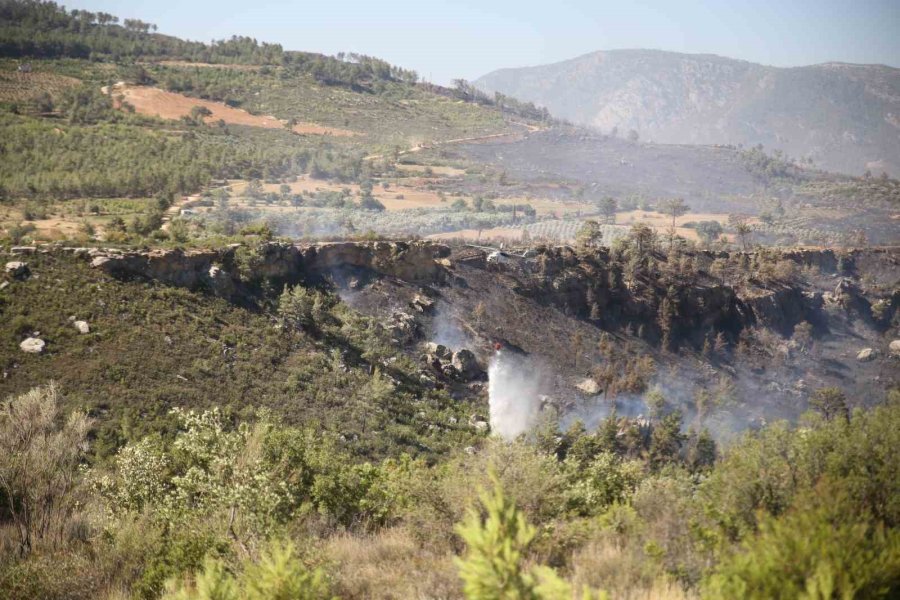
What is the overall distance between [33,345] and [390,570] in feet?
66.7

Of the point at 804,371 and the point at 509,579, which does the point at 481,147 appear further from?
the point at 509,579

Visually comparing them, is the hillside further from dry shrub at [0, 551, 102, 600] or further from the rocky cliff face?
the rocky cliff face

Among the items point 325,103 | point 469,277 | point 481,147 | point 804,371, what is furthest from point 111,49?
point 804,371

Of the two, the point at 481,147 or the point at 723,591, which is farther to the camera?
the point at 481,147

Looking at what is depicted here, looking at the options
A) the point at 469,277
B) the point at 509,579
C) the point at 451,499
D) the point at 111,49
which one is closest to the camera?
the point at 509,579

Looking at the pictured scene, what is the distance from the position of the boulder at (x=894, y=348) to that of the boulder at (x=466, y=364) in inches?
1211

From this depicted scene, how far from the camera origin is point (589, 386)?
31.6 meters

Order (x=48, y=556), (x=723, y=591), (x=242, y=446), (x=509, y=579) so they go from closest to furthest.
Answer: (x=509, y=579)
(x=723, y=591)
(x=48, y=556)
(x=242, y=446)

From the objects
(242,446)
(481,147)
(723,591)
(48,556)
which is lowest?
(48,556)

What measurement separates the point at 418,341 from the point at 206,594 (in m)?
26.0

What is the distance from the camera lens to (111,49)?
10094cm

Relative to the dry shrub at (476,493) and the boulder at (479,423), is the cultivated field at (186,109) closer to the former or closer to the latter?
the boulder at (479,423)

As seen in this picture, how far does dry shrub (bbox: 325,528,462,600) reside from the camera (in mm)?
7355

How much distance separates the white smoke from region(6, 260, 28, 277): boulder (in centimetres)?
2123
